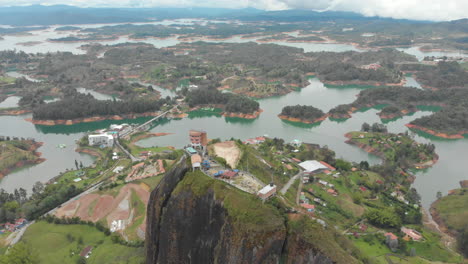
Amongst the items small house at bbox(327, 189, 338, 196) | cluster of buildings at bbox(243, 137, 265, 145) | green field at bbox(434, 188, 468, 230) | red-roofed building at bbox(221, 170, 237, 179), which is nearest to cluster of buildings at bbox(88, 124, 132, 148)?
cluster of buildings at bbox(243, 137, 265, 145)

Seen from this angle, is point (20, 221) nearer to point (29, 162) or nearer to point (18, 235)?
point (18, 235)

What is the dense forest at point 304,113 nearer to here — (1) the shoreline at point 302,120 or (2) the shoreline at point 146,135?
(1) the shoreline at point 302,120

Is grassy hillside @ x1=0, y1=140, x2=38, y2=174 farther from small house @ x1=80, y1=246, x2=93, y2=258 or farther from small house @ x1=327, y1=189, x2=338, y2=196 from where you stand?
small house @ x1=327, y1=189, x2=338, y2=196

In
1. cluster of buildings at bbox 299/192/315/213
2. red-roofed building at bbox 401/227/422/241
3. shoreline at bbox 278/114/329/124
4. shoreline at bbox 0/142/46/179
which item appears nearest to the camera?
red-roofed building at bbox 401/227/422/241

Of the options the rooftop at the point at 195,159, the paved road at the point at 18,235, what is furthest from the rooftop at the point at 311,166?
the paved road at the point at 18,235

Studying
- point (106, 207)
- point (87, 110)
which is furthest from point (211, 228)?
point (87, 110)

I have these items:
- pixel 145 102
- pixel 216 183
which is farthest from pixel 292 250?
pixel 145 102

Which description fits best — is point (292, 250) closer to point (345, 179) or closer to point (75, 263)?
point (75, 263)
